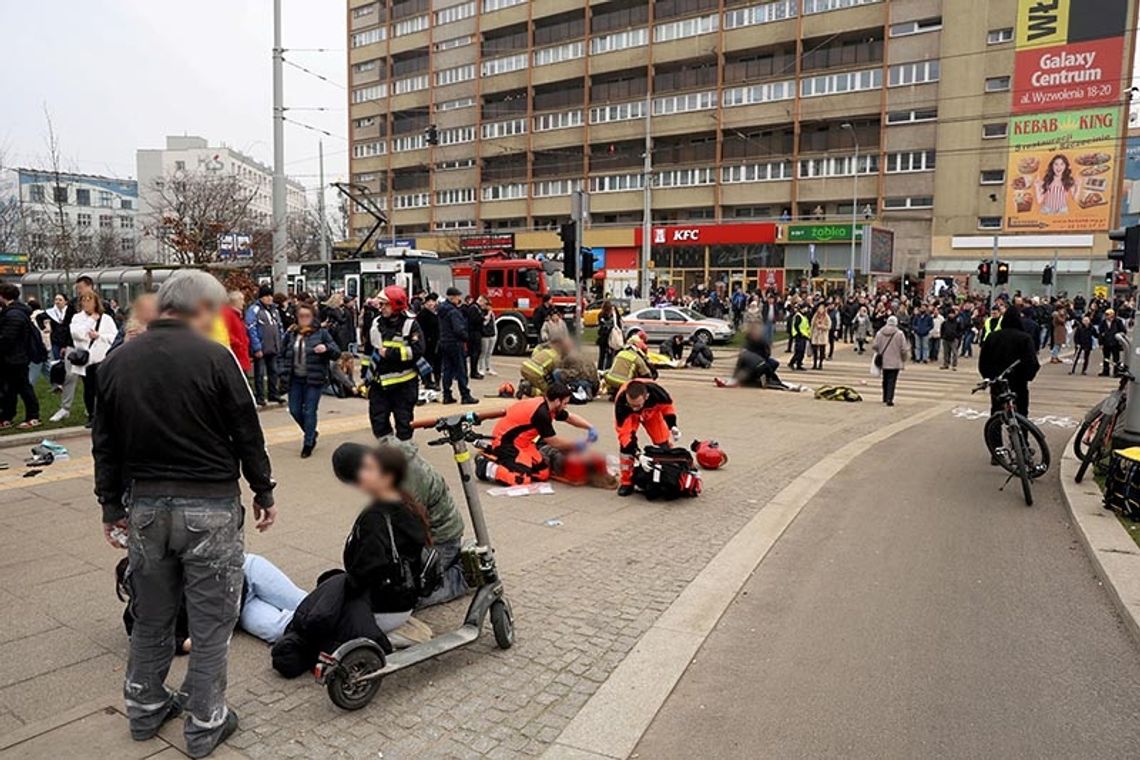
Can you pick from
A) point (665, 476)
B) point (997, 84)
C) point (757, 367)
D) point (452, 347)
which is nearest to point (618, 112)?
point (997, 84)

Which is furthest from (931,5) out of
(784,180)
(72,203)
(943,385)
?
(72,203)

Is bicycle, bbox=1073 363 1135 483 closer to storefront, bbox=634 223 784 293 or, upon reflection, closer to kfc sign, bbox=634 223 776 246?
storefront, bbox=634 223 784 293

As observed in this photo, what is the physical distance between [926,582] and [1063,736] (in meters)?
1.96

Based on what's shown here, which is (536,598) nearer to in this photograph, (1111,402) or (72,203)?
(1111,402)

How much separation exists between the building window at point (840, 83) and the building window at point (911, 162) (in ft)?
14.2

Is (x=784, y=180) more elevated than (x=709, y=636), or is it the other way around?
(x=784, y=180)

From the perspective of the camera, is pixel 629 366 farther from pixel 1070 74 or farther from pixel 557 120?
pixel 557 120

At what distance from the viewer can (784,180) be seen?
52.2 m

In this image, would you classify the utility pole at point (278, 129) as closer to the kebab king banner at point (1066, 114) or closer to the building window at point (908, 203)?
the building window at point (908, 203)

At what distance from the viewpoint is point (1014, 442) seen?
7.76m

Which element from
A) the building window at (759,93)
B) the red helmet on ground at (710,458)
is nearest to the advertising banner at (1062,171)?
the building window at (759,93)

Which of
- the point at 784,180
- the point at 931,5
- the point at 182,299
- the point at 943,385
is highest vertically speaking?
the point at 931,5

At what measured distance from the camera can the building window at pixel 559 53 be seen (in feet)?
198

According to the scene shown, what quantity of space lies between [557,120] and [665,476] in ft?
189
